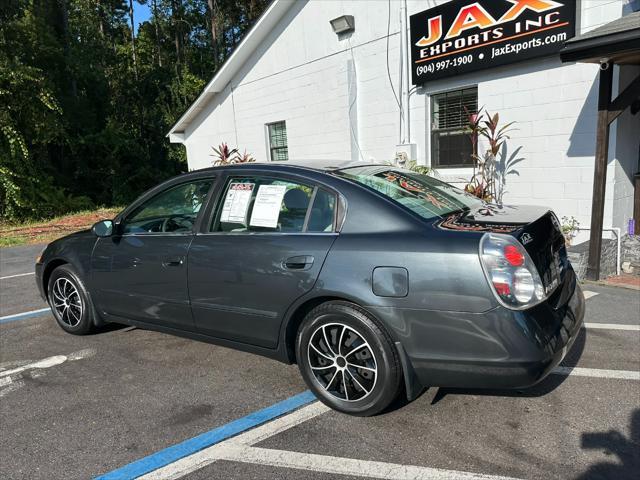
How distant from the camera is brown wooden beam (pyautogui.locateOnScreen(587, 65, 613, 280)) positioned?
5.79 meters

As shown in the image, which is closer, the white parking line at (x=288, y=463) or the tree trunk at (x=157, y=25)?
the white parking line at (x=288, y=463)

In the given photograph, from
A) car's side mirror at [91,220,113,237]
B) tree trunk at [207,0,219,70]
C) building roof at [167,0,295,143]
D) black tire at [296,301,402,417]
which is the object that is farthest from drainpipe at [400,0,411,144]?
tree trunk at [207,0,219,70]

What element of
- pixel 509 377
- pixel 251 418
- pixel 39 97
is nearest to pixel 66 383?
pixel 251 418

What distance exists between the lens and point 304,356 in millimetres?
3184

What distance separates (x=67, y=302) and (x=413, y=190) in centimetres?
348

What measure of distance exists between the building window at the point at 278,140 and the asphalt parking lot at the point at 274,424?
29.7 ft

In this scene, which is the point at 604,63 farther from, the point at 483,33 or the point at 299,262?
the point at 299,262

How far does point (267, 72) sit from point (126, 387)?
33.9ft

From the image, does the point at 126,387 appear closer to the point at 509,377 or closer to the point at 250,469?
the point at 250,469

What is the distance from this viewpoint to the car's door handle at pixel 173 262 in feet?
12.0

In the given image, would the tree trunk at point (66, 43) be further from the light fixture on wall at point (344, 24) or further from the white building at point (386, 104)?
the light fixture on wall at point (344, 24)

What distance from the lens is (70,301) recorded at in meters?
4.68

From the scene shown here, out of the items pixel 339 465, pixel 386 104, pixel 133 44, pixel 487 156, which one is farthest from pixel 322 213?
pixel 133 44

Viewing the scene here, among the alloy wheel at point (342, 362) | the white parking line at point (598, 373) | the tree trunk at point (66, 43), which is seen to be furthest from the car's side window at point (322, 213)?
the tree trunk at point (66, 43)
